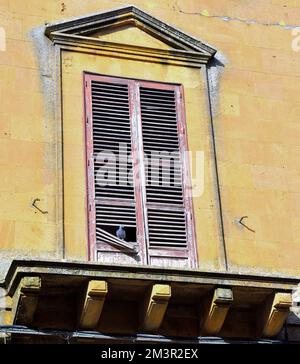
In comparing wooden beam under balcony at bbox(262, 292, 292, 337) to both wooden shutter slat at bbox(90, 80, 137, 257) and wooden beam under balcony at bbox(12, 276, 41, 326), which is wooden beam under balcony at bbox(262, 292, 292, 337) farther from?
wooden beam under balcony at bbox(12, 276, 41, 326)

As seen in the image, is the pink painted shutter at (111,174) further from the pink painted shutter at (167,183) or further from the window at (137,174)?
the pink painted shutter at (167,183)

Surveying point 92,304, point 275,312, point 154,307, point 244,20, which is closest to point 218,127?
point 244,20

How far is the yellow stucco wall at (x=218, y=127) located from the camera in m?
11.7

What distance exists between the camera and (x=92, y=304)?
10781 millimetres

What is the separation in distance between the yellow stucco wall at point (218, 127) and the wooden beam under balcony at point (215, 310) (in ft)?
2.46

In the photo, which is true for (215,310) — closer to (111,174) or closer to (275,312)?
(275,312)

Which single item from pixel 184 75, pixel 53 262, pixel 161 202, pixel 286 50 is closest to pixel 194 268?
pixel 161 202

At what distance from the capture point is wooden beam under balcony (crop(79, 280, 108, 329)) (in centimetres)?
1070

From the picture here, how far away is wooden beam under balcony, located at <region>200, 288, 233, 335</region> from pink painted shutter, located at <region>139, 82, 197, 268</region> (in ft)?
2.24

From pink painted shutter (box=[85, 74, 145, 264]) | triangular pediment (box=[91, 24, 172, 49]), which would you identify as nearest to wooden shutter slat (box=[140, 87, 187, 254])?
pink painted shutter (box=[85, 74, 145, 264])

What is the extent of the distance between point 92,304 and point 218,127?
3326 millimetres

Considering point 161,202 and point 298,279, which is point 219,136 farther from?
point 298,279

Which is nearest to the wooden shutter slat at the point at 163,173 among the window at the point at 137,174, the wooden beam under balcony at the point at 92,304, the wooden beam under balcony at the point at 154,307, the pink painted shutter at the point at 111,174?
the window at the point at 137,174

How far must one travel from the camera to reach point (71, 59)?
41.7ft
